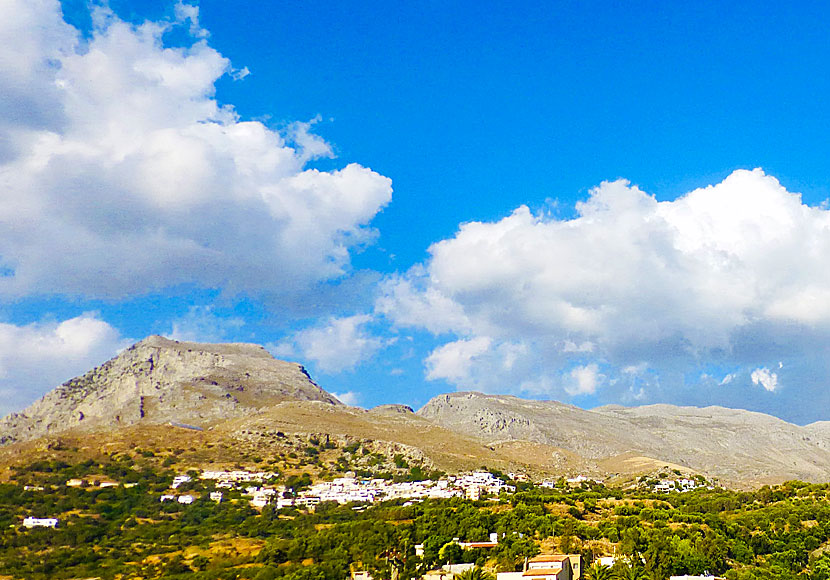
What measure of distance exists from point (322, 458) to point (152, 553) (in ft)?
225

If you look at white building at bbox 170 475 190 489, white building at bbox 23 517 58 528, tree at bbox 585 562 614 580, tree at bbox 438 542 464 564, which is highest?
white building at bbox 170 475 190 489

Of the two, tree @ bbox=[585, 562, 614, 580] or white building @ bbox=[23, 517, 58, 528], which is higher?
white building @ bbox=[23, 517, 58, 528]

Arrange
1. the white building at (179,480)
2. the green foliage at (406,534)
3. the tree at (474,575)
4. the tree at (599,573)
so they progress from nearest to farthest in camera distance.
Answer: the tree at (474,575)
the tree at (599,573)
the green foliage at (406,534)
the white building at (179,480)

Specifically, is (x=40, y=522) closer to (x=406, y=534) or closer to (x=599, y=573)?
(x=406, y=534)

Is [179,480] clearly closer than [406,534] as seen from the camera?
No

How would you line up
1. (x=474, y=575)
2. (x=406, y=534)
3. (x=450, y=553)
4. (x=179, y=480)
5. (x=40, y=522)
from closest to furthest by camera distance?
(x=474, y=575), (x=450, y=553), (x=406, y=534), (x=40, y=522), (x=179, y=480)

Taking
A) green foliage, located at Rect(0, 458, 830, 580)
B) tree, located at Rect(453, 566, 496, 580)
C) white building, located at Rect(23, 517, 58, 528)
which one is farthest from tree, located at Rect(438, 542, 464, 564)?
white building, located at Rect(23, 517, 58, 528)

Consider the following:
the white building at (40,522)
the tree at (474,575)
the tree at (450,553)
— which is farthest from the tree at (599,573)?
the white building at (40,522)

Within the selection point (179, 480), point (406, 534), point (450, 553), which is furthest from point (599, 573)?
point (179, 480)

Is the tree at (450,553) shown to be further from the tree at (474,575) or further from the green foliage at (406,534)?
the tree at (474,575)

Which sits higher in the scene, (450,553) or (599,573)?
(450,553)

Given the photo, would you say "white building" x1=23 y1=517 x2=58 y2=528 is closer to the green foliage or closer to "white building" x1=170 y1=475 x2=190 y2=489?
the green foliage

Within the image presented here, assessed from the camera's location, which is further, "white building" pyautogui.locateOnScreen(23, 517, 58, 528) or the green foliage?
"white building" pyautogui.locateOnScreen(23, 517, 58, 528)

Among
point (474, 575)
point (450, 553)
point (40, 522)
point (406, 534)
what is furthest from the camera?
point (40, 522)
